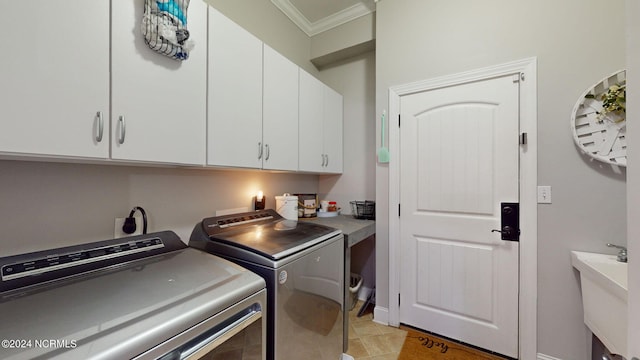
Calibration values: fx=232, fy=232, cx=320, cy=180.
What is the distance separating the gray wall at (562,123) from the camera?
1401mm

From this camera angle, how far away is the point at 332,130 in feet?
8.00

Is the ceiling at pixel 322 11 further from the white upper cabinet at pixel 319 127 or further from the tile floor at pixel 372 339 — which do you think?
the tile floor at pixel 372 339

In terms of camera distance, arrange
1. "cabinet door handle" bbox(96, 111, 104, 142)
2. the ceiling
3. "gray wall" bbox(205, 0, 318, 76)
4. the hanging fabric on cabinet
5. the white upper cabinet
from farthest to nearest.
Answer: the ceiling, the white upper cabinet, "gray wall" bbox(205, 0, 318, 76), the hanging fabric on cabinet, "cabinet door handle" bbox(96, 111, 104, 142)

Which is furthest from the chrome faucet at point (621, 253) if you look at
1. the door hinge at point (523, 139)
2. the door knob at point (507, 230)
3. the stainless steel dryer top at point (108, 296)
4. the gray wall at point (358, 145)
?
the stainless steel dryer top at point (108, 296)

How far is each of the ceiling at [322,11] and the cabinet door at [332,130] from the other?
31.1 inches

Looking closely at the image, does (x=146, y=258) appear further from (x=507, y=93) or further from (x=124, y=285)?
(x=507, y=93)

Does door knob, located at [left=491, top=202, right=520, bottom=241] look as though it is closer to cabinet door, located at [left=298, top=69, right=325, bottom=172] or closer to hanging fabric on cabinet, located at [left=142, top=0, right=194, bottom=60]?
cabinet door, located at [left=298, top=69, right=325, bottom=172]

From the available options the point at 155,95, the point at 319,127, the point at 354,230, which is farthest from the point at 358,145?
the point at 155,95

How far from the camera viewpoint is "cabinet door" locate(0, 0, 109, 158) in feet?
2.29

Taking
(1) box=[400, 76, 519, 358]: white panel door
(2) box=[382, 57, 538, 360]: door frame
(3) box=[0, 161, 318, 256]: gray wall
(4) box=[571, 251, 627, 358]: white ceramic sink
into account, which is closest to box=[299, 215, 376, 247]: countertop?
(1) box=[400, 76, 519, 358]: white panel door

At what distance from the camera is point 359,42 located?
2.38 metres

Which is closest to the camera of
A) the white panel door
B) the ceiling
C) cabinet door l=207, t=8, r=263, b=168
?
cabinet door l=207, t=8, r=263, b=168

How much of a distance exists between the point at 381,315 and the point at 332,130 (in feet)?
5.99

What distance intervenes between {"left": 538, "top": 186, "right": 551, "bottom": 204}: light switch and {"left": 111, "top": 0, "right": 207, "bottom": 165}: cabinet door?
83.8 inches
